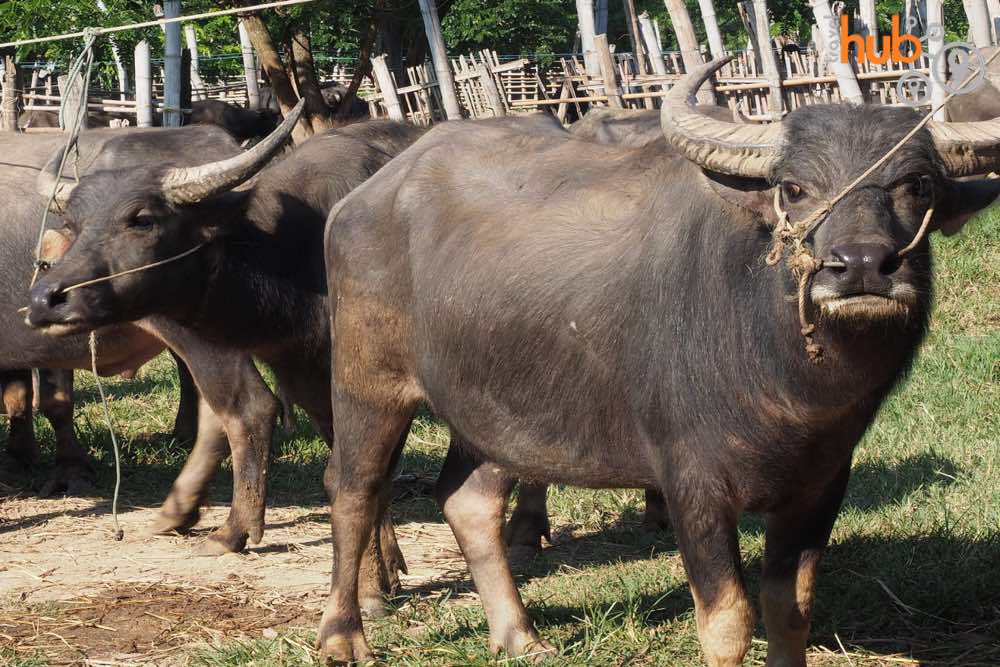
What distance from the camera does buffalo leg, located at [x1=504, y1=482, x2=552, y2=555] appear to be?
5.59 meters

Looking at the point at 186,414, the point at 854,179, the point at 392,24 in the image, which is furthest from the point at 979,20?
the point at 392,24

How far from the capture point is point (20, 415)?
24.1ft

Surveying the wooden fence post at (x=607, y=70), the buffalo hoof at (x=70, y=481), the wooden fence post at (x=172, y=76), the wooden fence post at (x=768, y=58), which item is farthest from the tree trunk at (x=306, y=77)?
the buffalo hoof at (x=70, y=481)

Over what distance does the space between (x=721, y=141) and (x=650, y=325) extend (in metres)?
0.61

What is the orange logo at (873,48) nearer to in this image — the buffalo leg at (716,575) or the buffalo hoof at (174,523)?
the buffalo hoof at (174,523)

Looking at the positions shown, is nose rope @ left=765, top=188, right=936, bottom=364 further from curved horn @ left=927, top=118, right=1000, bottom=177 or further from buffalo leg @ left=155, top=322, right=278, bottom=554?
buffalo leg @ left=155, top=322, right=278, bottom=554

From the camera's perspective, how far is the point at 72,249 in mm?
5344

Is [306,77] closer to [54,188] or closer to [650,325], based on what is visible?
[54,188]

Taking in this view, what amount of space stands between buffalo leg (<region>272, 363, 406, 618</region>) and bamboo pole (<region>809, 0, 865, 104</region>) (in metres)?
6.13

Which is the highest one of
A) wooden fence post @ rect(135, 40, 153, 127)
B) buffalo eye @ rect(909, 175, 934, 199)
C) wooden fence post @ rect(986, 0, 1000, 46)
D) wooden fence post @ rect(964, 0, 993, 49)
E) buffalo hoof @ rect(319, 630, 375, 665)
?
wooden fence post @ rect(135, 40, 153, 127)

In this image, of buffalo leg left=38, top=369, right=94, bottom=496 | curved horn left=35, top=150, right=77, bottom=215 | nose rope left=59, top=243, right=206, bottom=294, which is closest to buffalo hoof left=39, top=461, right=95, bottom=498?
buffalo leg left=38, top=369, right=94, bottom=496

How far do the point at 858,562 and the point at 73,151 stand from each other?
458 centimetres

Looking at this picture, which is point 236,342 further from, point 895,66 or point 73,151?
point 895,66

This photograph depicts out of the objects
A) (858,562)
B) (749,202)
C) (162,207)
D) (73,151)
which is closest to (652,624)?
(858,562)
